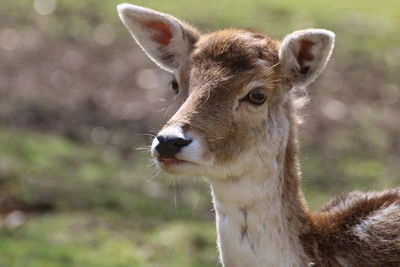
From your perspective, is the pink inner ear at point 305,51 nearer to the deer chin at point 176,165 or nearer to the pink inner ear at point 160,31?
the pink inner ear at point 160,31

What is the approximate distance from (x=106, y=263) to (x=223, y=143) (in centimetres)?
296

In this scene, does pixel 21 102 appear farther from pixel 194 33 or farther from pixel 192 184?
pixel 194 33

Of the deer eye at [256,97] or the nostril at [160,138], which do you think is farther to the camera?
the deer eye at [256,97]

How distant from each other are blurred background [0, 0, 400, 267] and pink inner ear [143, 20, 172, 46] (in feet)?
2.70

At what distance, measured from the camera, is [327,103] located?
37.6 ft

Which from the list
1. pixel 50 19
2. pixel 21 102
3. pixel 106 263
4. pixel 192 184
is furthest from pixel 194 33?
pixel 50 19

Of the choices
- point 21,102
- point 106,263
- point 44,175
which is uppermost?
point 21,102

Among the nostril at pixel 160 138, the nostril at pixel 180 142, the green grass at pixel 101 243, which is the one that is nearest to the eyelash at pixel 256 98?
the nostril at pixel 180 142

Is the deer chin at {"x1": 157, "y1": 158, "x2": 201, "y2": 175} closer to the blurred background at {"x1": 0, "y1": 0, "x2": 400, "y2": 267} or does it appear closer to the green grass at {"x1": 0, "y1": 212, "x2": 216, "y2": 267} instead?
the blurred background at {"x1": 0, "y1": 0, "x2": 400, "y2": 267}

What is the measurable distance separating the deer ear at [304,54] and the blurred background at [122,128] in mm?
1097

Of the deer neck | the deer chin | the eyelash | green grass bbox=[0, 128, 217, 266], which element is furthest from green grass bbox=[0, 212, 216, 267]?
the deer chin

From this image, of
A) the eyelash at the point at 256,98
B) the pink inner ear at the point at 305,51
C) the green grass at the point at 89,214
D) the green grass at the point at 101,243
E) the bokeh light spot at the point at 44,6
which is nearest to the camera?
the eyelash at the point at 256,98

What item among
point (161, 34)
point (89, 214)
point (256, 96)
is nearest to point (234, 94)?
point (256, 96)

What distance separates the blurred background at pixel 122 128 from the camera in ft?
26.4
